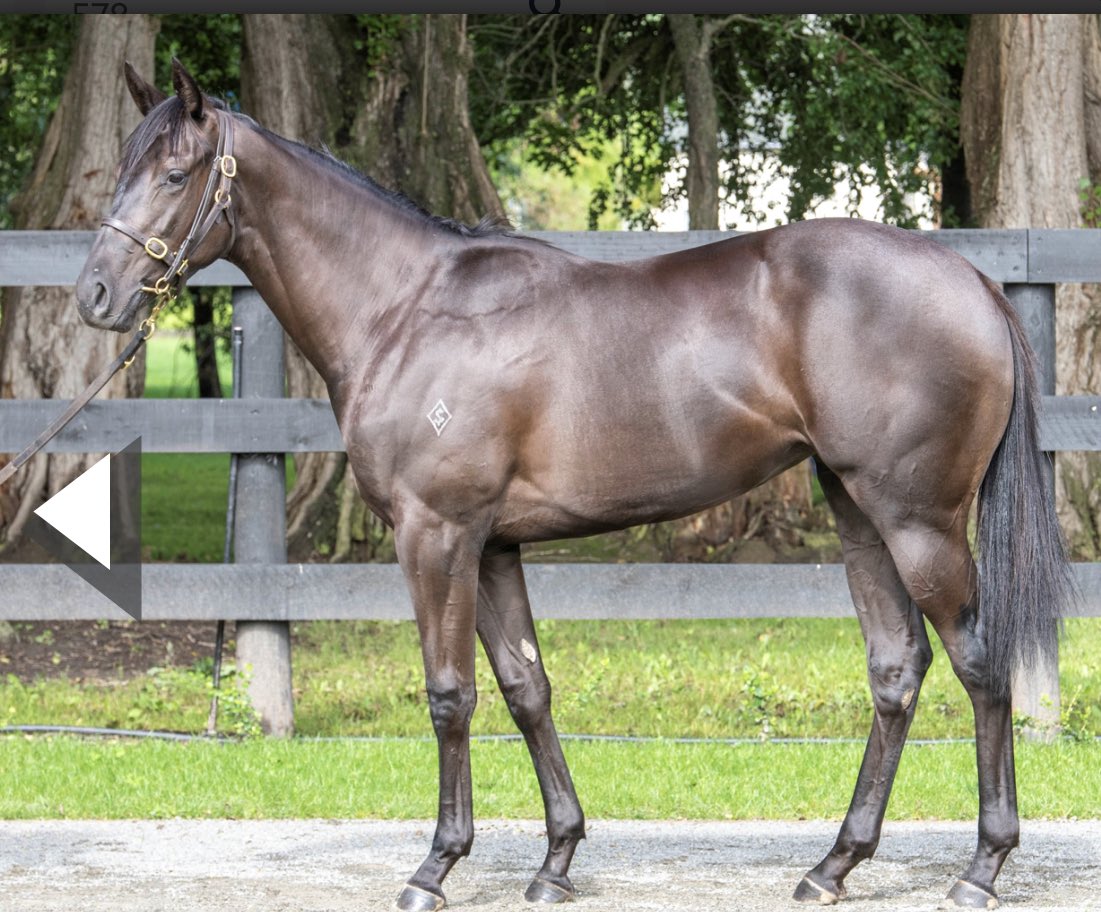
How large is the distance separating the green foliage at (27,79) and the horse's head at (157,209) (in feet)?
25.7

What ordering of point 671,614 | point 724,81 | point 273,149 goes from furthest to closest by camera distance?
point 724,81 < point 671,614 < point 273,149

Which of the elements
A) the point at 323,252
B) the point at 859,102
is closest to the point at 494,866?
the point at 323,252

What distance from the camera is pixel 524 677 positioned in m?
4.54

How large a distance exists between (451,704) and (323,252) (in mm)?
1409

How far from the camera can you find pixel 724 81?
14.2m

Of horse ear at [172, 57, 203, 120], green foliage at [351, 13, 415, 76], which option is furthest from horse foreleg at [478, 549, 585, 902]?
green foliage at [351, 13, 415, 76]

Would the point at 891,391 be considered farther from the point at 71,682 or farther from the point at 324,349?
the point at 71,682

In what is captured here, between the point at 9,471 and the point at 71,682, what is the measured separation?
133 inches

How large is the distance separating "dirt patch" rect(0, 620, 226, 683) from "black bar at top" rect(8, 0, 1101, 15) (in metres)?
4.54

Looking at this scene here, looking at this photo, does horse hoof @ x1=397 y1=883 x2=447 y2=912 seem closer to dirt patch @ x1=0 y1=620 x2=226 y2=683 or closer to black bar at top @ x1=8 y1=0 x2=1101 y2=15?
black bar at top @ x1=8 y1=0 x2=1101 y2=15

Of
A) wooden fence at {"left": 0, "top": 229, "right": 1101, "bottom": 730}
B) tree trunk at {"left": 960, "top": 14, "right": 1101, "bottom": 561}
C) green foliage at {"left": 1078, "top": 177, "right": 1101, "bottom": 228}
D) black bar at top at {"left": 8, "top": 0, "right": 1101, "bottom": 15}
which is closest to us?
black bar at top at {"left": 8, "top": 0, "right": 1101, "bottom": 15}

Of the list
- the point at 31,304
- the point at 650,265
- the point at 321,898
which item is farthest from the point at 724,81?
the point at 321,898

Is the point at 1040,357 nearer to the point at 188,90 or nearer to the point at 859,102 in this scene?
the point at 188,90
